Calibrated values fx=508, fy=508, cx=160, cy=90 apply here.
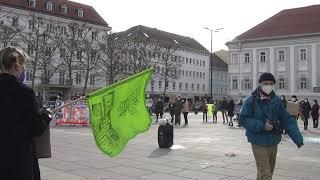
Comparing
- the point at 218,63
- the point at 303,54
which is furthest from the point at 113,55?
the point at 218,63

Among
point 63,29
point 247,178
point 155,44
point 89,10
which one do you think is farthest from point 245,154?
point 89,10

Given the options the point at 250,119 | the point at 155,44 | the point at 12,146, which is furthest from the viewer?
the point at 155,44

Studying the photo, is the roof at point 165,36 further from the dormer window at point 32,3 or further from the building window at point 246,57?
the dormer window at point 32,3

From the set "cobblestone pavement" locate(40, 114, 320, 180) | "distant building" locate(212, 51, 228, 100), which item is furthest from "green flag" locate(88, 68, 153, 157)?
"distant building" locate(212, 51, 228, 100)

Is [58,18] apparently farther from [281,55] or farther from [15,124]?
[15,124]

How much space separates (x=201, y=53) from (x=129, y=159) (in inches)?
4488

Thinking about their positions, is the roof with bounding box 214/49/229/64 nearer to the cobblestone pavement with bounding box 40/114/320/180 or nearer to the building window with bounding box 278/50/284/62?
the building window with bounding box 278/50/284/62

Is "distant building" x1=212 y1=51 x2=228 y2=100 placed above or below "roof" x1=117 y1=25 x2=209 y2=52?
below

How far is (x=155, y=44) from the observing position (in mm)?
73188

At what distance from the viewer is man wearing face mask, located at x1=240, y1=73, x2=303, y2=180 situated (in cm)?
665

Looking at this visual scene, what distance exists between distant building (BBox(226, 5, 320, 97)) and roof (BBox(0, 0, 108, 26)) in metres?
23.5

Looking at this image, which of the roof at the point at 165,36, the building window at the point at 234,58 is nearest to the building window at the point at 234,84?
the building window at the point at 234,58

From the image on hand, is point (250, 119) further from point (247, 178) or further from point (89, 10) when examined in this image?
point (89, 10)

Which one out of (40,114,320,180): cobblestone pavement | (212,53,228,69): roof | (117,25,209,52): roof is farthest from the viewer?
(212,53,228,69): roof
